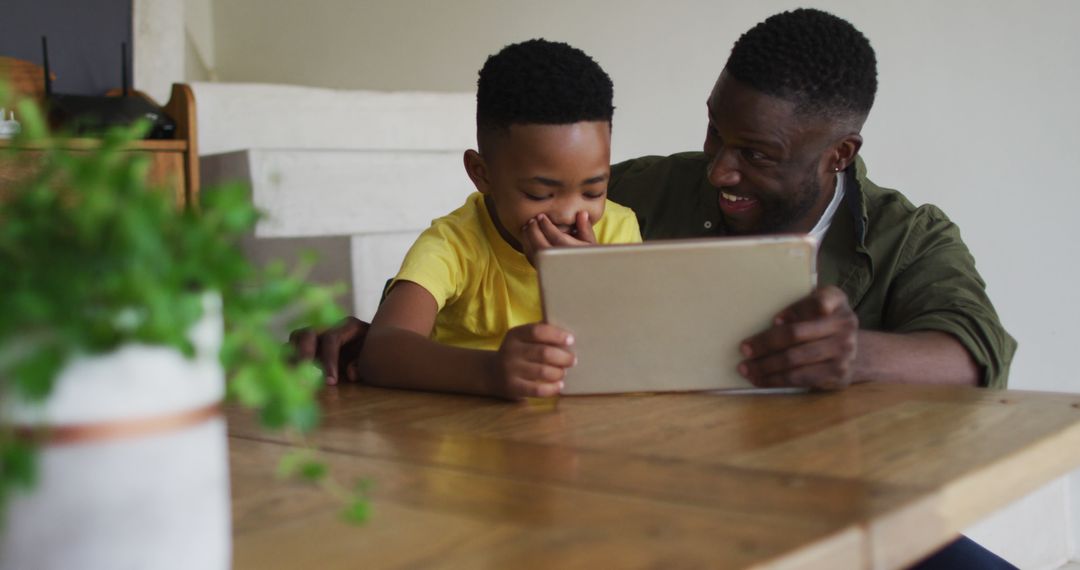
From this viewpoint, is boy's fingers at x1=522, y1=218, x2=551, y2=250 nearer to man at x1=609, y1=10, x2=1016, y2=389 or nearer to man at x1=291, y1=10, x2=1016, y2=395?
man at x1=291, y1=10, x2=1016, y2=395

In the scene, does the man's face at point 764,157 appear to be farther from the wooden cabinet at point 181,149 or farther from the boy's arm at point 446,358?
the wooden cabinet at point 181,149

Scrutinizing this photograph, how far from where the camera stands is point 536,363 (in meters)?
1.10

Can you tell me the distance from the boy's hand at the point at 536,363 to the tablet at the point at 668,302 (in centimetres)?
1

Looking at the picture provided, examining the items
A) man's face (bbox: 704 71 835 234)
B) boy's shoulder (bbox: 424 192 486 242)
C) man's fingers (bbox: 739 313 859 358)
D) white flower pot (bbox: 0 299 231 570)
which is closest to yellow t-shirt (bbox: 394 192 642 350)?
boy's shoulder (bbox: 424 192 486 242)

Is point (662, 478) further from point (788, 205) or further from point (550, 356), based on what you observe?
point (788, 205)

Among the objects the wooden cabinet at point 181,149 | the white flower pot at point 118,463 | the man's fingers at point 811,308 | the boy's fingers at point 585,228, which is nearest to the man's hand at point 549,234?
the boy's fingers at point 585,228

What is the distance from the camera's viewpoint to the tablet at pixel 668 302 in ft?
3.46

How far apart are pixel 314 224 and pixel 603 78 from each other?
1796 mm

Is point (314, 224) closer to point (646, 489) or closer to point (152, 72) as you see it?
point (152, 72)

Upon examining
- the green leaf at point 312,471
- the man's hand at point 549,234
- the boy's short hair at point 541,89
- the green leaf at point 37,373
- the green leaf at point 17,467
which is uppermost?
the boy's short hair at point 541,89

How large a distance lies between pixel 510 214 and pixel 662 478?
76 centimetres

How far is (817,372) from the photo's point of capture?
1098 millimetres

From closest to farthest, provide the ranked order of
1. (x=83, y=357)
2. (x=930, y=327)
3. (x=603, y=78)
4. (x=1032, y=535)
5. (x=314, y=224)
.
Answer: (x=83, y=357) → (x=930, y=327) → (x=603, y=78) → (x=1032, y=535) → (x=314, y=224)

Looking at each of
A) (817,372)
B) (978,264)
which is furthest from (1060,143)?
(817,372)
